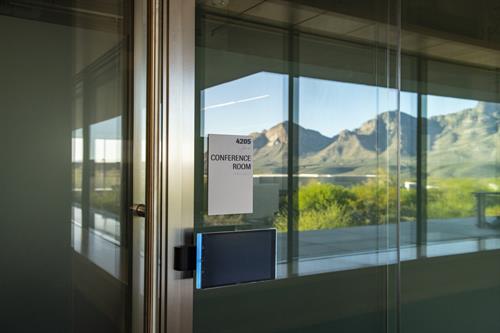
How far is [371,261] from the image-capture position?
6.52 feet

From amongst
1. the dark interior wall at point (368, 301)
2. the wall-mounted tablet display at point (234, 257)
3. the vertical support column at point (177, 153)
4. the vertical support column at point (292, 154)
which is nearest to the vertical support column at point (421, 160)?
the dark interior wall at point (368, 301)

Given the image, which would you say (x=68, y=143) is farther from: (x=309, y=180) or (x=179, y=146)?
(x=309, y=180)

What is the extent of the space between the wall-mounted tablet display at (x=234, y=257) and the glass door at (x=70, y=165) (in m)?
0.20

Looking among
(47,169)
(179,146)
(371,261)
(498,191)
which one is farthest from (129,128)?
(498,191)

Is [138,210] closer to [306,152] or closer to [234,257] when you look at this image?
[234,257]

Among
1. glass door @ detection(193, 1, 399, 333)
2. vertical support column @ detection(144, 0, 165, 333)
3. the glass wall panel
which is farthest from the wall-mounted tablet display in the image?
the glass wall panel

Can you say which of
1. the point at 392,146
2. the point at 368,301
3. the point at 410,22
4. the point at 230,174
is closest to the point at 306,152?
the point at 230,174

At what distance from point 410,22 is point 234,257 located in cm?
128

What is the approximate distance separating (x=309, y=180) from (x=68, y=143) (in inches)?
33.6

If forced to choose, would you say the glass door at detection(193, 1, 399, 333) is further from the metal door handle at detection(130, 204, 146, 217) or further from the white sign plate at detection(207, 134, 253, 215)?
the metal door handle at detection(130, 204, 146, 217)

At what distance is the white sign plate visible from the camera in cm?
163

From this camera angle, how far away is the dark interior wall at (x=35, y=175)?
4.58 feet

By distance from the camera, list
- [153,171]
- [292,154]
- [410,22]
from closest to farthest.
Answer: [153,171] → [292,154] → [410,22]

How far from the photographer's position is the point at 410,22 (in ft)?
6.96
